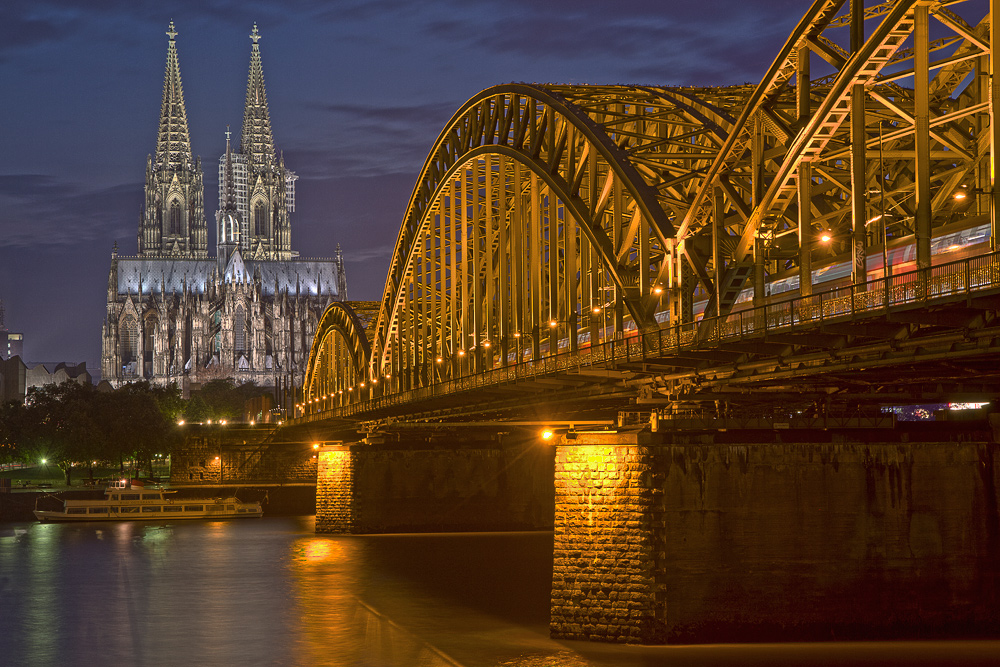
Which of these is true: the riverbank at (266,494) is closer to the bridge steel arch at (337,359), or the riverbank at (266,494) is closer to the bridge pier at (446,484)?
the bridge steel arch at (337,359)

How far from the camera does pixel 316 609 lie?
5106cm

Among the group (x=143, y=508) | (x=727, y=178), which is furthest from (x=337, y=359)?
(x=727, y=178)

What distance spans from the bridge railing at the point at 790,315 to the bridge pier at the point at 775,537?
2964mm

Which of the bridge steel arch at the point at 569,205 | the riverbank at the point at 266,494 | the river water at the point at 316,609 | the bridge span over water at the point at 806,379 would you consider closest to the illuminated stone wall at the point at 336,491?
the river water at the point at 316,609

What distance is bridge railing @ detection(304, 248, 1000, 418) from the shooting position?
1036 inches

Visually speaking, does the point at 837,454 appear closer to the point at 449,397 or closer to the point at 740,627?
the point at 740,627

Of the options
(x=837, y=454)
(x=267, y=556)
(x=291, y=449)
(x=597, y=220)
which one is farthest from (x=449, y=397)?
(x=291, y=449)

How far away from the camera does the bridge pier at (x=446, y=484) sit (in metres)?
82.9

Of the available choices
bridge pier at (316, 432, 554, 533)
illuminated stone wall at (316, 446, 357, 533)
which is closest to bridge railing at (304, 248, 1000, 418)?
bridge pier at (316, 432, 554, 533)

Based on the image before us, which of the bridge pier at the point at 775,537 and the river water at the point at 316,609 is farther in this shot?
the river water at the point at 316,609

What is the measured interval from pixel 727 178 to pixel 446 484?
152 ft

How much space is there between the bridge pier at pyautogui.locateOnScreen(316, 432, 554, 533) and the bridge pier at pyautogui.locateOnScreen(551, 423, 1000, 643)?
45.0 meters

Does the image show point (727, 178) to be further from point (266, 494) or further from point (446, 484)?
point (266, 494)

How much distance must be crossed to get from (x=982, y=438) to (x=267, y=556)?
4413cm
